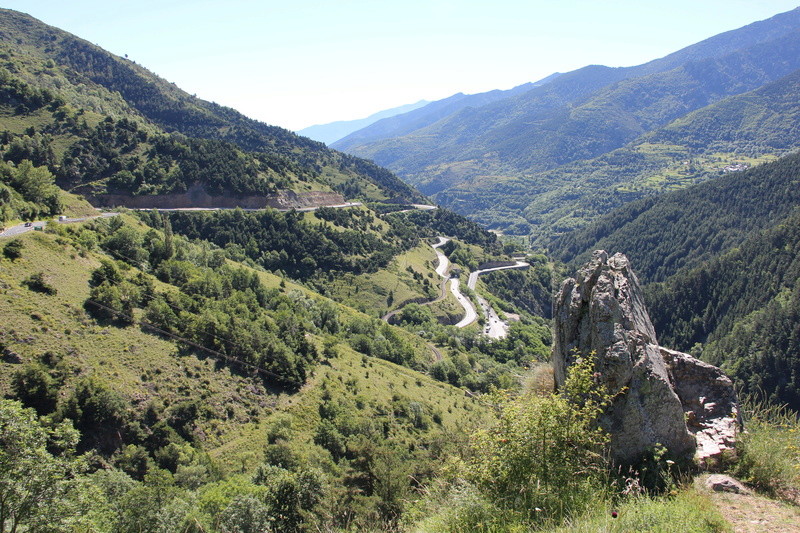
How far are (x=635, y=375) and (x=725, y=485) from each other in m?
3.28

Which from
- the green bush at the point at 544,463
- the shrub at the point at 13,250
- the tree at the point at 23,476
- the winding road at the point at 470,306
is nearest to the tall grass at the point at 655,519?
the green bush at the point at 544,463

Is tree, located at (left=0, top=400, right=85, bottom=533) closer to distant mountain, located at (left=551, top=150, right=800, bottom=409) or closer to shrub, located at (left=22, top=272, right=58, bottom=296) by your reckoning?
shrub, located at (left=22, top=272, right=58, bottom=296)

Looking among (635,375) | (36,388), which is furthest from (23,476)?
(635,375)

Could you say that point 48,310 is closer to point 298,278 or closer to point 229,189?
point 298,278

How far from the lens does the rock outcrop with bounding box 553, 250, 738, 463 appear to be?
41.0 feet

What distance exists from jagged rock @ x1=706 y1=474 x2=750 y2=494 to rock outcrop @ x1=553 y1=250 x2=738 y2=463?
3.06 feet

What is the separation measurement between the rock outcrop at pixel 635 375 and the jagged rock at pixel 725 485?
932 mm

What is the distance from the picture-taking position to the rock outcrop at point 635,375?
12484 mm

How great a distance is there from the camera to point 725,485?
36.3ft

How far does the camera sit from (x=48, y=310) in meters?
37.0

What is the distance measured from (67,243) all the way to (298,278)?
231 ft

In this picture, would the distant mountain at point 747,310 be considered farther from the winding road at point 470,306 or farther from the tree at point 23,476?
the tree at point 23,476

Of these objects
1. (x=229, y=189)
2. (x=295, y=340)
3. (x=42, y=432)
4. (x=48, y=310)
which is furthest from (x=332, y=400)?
(x=229, y=189)

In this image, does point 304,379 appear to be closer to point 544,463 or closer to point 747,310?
point 544,463
